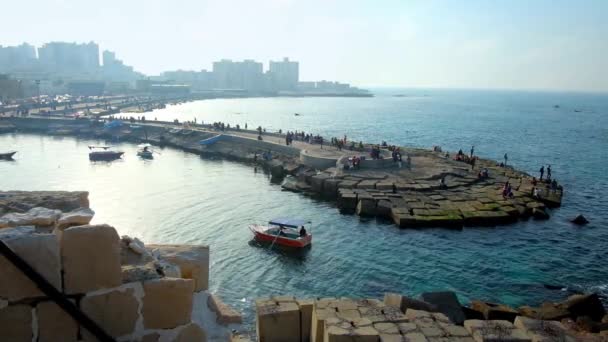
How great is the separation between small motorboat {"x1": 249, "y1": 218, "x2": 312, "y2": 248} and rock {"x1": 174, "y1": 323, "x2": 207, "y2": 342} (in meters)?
21.4

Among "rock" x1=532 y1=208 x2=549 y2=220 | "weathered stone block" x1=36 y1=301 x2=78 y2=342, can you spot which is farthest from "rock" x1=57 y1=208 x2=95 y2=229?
"rock" x1=532 y1=208 x2=549 y2=220

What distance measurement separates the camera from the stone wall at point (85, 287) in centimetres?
309

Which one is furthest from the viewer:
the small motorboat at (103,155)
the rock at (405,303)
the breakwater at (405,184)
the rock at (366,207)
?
the small motorboat at (103,155)

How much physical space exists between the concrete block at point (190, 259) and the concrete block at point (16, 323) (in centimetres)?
139

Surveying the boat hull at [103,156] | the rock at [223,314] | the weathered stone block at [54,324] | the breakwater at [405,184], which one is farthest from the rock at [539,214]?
the boat hull at [103,156]

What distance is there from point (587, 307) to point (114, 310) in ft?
62.6

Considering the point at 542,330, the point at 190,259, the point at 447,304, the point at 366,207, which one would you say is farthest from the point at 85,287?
the point at 366,207

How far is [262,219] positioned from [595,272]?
61.5 ft

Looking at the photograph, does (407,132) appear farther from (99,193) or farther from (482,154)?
(99,193)

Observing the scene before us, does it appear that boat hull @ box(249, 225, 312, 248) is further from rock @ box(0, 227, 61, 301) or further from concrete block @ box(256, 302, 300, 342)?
rock @ box(0, 227, 61, 301)

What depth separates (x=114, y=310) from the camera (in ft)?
11.1

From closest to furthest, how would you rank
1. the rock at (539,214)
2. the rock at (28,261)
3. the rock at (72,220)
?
the rock at (28,261)
the rock at (72,220)
the rock at (539,214)

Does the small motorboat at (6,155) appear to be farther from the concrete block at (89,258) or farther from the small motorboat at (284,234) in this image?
the concrete block at (89,258)

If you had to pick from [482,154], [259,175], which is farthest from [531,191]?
[482,154]
